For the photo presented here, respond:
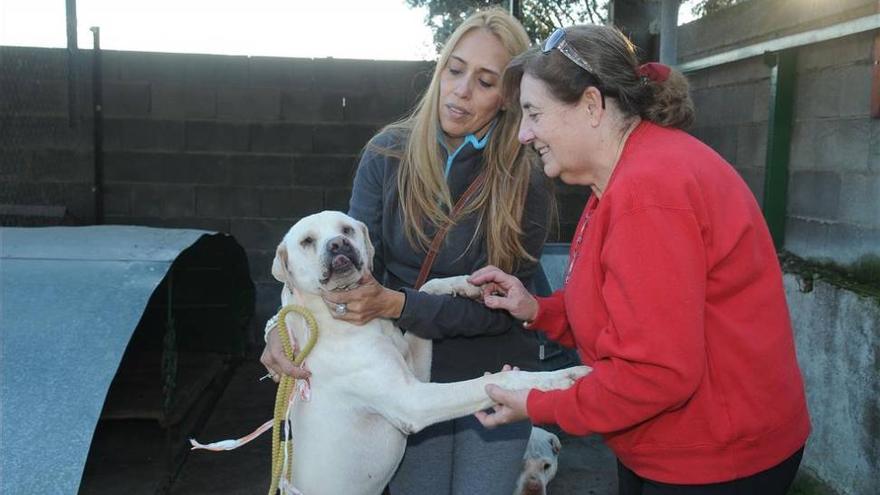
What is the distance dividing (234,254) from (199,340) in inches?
31.5

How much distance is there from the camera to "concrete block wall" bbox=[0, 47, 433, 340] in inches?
263

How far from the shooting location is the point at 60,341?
3.44m

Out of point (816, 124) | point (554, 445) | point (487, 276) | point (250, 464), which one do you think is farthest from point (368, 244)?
point (250, 464)

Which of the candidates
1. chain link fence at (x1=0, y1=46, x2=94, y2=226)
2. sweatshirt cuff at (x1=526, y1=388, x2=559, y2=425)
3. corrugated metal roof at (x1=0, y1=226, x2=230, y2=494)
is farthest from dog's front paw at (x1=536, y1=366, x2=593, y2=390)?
chain link fence at (x1=0, y1=46, x2=94, y2=226)

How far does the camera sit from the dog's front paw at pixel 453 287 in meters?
2.52

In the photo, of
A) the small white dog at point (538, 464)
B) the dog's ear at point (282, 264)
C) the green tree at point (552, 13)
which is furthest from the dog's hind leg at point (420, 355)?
the green tree at point (552, 13)

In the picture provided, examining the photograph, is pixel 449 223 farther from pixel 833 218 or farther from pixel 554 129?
pixel 833 218

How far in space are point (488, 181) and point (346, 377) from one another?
73 centimetres

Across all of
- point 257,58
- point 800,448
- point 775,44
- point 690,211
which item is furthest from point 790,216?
point 257,58

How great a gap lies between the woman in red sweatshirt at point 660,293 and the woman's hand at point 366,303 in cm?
50

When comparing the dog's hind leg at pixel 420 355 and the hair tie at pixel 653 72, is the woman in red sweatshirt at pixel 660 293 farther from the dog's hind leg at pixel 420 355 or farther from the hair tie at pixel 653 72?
the dog's hind leg at pixel 420 355

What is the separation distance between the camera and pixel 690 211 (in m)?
1.64

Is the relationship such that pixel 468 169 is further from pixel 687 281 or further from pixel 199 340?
pixel 199 340

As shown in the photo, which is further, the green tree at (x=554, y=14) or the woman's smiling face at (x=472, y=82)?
the green tree at (x=554, y=14)
